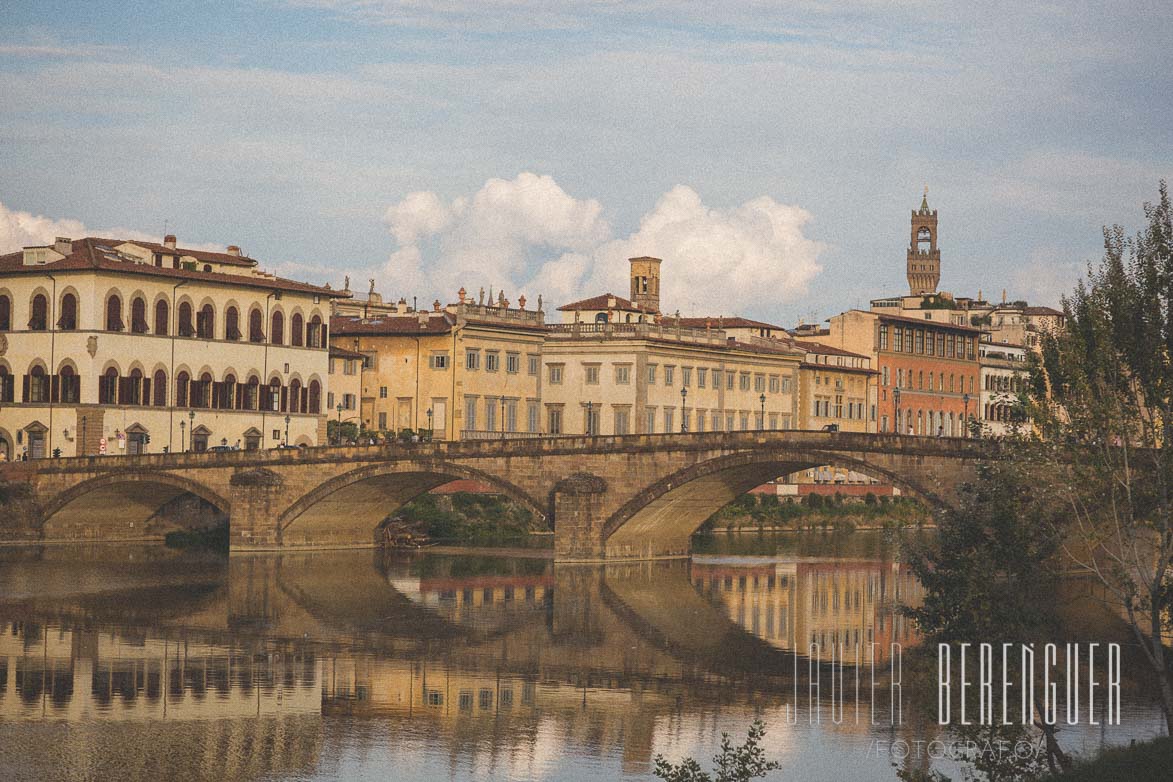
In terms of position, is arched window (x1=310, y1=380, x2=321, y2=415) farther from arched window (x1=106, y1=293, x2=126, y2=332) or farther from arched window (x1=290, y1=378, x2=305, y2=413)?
arched window (x1=106, y1=293, x2=126, y2=332)

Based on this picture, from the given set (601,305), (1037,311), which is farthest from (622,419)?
(1037,311)

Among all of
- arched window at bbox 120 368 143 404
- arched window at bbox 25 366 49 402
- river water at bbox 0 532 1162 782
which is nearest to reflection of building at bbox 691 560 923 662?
river water at bbox 0 532 1162 782

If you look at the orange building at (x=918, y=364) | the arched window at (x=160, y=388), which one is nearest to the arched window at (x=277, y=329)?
the arched window at (x=160, y=388)

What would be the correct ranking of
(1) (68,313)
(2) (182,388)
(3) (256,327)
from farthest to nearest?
(3) (256,327)
(2) (182,388)
(1) (68,313)

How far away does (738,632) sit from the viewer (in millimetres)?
60562

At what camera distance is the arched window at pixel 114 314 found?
93938 millimetres

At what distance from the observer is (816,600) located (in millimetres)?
70250

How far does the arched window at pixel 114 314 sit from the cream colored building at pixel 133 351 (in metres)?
0.05

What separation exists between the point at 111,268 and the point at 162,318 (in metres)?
4.09

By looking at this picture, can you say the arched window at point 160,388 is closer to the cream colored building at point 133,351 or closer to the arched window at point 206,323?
the cream colored building at point 133,351

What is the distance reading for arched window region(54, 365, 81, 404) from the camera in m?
94.2

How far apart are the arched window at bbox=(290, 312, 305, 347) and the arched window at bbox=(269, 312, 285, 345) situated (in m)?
0.63

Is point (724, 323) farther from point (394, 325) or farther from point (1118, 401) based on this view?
point (1118, 401)

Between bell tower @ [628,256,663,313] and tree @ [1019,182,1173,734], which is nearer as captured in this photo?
tree @ [1019,182,1173,734]
